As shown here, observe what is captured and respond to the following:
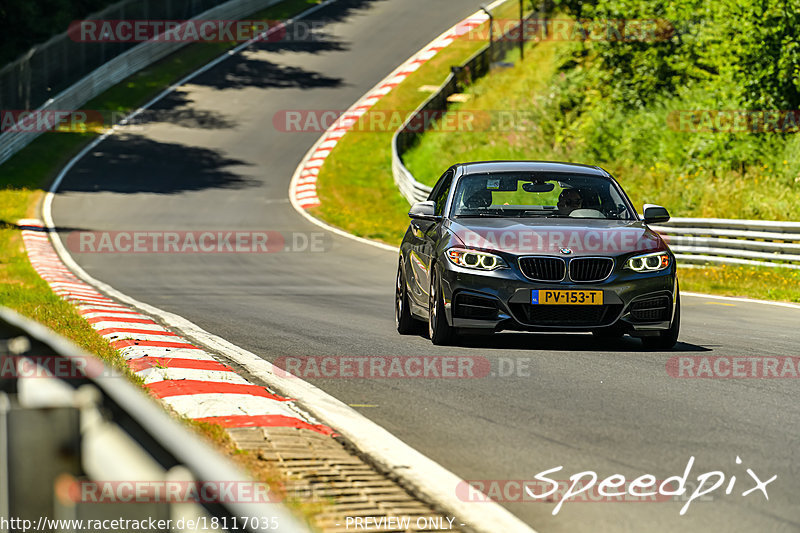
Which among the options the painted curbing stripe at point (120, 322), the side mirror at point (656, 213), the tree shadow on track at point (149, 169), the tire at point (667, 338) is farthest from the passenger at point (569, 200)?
the tree shadow on track at point (149, 169)

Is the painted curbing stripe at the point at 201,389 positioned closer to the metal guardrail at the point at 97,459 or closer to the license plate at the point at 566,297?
the license plate at the point at 566,297

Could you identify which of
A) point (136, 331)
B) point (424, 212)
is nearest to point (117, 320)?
point (136, 331)

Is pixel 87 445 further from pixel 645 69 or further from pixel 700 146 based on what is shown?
pixel 645 69

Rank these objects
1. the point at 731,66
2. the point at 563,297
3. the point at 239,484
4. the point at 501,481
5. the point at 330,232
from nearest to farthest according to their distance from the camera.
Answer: the point at 239,484, the point at 501,481, the point at 563,297, the point at 731,66, the point at 330,232

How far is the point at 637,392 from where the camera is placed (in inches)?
317

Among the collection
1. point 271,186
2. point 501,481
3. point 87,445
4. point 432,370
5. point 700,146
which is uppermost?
point 87,445

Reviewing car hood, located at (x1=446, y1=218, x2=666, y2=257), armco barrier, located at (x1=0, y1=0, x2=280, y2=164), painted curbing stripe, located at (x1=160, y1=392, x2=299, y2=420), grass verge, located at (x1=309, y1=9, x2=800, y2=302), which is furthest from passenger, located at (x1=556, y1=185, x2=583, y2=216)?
armco barrier, located at (x1=0, y1=0, x2=280, y2=164)

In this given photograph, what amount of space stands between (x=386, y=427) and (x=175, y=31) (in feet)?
167

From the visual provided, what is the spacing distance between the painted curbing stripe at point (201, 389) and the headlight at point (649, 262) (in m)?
3.68

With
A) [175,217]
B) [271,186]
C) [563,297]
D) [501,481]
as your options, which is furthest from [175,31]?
[501,481]

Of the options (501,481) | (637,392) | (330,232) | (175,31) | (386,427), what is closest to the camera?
(501,481)

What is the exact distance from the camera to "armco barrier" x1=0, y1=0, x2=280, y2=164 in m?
40.7

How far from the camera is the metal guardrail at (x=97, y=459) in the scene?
8.65 feet

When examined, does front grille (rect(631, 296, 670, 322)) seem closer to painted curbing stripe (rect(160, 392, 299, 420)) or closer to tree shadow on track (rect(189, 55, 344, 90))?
painted curbing stripe (rect(160, 392, 299, 420))
